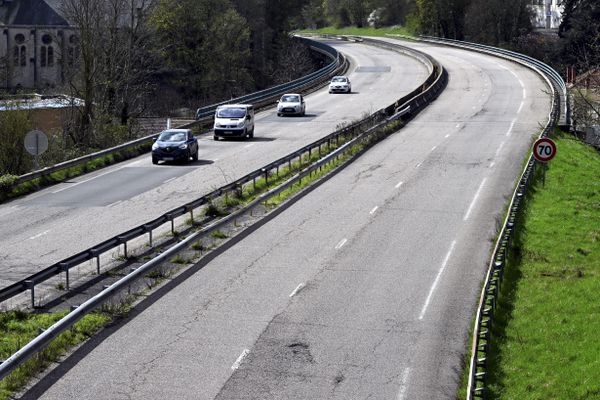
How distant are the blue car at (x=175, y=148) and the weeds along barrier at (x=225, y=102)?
6.34ft

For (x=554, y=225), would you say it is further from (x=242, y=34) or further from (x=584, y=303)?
(x=242, y=34)

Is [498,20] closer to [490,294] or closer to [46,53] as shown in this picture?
[46,53]

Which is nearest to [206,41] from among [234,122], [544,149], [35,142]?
[234,122]

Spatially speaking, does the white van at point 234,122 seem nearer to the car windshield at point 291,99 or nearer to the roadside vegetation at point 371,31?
the car windshield at point 291,99

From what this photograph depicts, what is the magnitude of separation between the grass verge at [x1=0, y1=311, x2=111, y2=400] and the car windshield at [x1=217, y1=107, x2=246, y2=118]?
31.2 metres

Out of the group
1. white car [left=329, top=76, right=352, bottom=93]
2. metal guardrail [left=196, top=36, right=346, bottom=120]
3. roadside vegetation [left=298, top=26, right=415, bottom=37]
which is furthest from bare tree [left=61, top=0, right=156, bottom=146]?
roadside vegetation [left=298, top=26, right=415, bottom=37]

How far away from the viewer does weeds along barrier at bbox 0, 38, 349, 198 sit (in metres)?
35.4

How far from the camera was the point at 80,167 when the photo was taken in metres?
38.4

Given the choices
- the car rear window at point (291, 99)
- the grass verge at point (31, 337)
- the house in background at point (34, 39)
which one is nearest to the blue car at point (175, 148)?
the car rear window at point (291, 99)

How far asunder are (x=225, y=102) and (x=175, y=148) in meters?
19.8

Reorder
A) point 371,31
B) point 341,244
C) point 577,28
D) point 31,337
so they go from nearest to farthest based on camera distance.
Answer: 1. point 31,337
2. point 341,244
3. point 577,28
4. point 371,31

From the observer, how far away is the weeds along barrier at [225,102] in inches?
1393

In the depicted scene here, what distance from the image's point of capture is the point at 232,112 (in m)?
49.4

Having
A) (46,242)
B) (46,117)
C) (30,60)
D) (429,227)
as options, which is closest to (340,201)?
(429,227)
